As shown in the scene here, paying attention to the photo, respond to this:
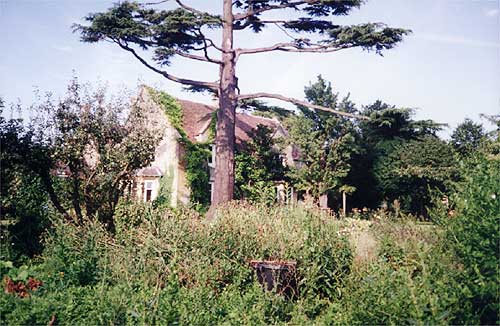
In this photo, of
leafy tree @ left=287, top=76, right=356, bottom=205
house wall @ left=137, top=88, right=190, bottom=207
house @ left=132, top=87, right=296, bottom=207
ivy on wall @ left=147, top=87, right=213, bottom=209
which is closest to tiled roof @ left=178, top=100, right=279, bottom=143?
house @ left=132, top=87, right=296, bottom=207

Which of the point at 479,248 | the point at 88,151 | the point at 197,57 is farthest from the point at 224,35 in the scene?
the point at 479,248

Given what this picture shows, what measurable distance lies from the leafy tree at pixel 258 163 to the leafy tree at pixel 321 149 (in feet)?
3.84

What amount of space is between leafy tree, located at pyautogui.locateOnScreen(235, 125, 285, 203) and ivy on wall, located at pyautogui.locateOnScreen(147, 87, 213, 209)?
1793 millimetres

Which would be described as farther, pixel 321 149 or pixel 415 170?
pixel 415 170

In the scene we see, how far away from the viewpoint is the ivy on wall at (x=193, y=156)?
23.4m

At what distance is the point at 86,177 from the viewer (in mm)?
10391

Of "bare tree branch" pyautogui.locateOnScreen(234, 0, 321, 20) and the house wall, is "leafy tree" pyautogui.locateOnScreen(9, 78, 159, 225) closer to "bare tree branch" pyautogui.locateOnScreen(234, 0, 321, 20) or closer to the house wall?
"bare tree branch" pyautogui.locateOnScreen(234, 0, 321, 20)

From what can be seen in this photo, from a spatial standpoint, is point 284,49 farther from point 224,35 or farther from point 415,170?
point 415,170

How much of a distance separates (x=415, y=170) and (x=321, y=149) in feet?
19.1

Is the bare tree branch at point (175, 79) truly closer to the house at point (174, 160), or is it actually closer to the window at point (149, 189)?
the house at point (174, 160)

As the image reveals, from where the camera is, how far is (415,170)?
1011 inches

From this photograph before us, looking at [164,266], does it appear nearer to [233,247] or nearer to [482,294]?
[233,247]

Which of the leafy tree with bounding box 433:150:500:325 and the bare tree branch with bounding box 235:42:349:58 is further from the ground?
the bare tree branch with bounding box 235:42:349:58

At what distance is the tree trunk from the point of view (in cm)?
1616
